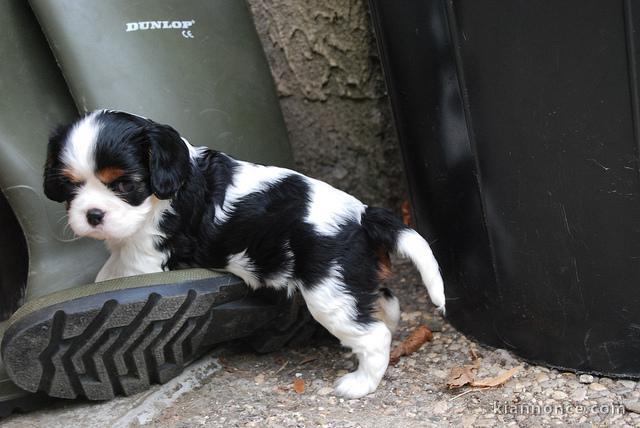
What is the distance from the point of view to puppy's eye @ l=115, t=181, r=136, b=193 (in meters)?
2.27

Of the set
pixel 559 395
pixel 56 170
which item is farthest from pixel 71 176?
pixel 559 395

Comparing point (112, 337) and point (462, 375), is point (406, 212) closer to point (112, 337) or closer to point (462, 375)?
point (462, 375)

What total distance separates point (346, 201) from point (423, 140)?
0.32 meters

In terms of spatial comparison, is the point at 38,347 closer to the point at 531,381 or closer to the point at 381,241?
the point at 381,241

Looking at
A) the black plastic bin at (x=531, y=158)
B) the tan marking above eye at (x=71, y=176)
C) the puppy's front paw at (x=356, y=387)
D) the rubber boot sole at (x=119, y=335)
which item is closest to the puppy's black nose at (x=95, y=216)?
the tan marking above eye at (x=71, y=176)

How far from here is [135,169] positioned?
2.26 meters

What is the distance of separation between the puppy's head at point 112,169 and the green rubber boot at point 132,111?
19 centimetres

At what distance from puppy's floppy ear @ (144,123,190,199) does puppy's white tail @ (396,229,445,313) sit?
2.24 ft

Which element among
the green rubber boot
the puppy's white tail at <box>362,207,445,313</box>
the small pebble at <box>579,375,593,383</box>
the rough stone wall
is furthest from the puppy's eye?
the small pebble at <box>579,375,593,383</box>

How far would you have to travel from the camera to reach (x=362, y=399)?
2.44 m

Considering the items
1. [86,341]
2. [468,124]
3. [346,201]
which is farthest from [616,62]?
[86,341]

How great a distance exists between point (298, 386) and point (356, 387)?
0.66 feet

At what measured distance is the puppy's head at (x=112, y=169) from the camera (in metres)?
2.23

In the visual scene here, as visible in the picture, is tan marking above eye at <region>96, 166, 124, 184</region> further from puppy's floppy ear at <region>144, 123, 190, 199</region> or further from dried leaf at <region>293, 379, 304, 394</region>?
dried leaf at <region>293, 379, 304, 394</region>
